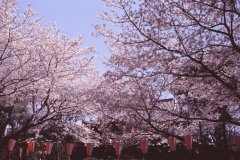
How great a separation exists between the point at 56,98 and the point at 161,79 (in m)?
6.00

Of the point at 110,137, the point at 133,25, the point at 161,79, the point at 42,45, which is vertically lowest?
the point at 110,137

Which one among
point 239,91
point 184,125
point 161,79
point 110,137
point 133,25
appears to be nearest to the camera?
point 239,91

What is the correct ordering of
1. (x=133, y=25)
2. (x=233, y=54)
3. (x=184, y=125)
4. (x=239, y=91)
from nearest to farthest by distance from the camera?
1. (x=239, y=91)
2. (x=233, y=54)
3. (x=133, y=25)
4. (x=184, y=125)

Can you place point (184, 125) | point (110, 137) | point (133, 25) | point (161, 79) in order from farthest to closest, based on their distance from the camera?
point (184, 125), point (110, 137), point (161, 79), point (133, 25)

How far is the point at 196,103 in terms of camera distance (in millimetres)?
12977

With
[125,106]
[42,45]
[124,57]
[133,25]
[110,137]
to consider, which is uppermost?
[42,45]

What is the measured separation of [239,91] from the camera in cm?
645

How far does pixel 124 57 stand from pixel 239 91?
3451 millimetres

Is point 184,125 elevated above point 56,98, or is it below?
below

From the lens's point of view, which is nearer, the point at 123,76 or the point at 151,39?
the point at 151,39

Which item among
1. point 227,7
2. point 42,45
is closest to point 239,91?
point 227,7

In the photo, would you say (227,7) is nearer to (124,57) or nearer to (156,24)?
(156,24)

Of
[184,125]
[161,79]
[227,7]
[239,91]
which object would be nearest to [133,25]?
[161,79]

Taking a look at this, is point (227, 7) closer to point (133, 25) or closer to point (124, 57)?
point (133, 25)
